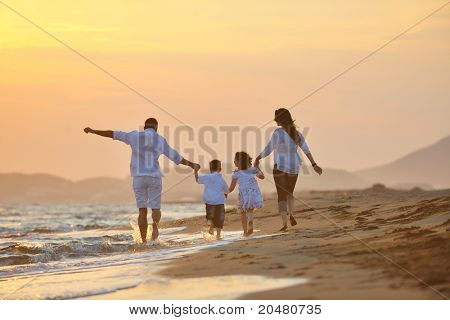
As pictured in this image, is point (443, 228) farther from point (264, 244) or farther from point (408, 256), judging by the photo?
point (264, 244)

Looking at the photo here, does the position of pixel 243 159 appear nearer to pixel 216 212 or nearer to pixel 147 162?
pixel 216 212

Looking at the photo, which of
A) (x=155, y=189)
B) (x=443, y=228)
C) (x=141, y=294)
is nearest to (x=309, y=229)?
(x=155, y=189)

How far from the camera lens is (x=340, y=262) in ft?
29.3

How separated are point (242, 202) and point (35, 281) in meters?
5.80

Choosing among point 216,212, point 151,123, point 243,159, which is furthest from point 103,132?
point 243,159

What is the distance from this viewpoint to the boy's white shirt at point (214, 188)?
1522 cm

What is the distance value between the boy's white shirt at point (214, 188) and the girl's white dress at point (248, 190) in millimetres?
307

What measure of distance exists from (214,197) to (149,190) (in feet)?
4.30

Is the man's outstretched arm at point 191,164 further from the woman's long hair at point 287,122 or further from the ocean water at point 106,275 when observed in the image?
the woman's long hair at point 287,122

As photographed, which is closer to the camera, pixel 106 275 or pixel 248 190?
pixel 106 275

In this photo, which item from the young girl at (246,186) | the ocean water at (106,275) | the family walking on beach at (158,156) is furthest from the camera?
the young girl at (246,186)

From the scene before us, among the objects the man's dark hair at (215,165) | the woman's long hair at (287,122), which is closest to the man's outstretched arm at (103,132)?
the man's dark hair at (215,165)

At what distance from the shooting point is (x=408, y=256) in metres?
8.80
